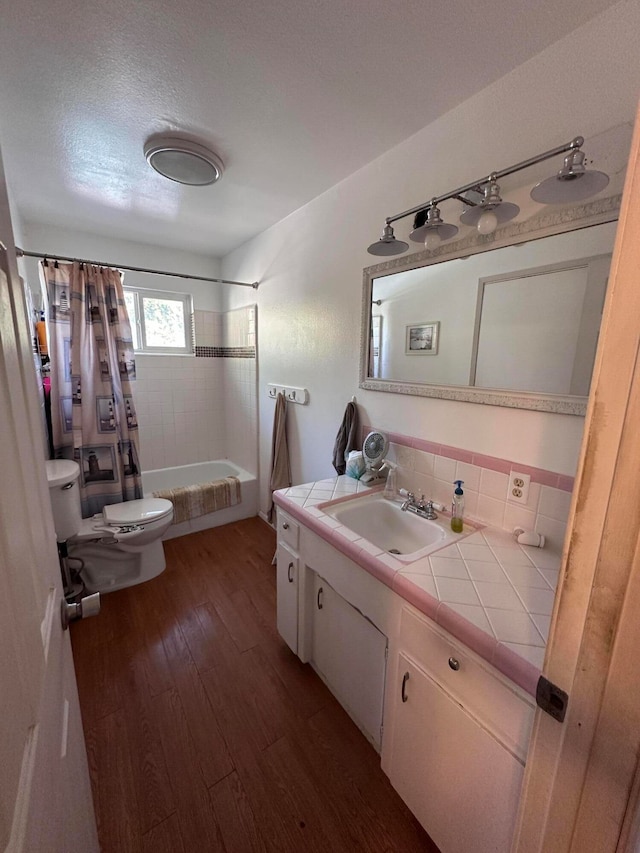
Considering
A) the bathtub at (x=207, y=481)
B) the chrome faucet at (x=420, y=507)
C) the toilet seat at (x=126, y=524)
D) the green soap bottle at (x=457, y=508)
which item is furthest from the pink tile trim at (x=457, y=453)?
the bathtub at (x=207, y=481)

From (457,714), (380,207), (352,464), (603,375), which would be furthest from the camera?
(352,464)

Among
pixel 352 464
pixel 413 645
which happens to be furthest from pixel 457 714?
pixel 352 464

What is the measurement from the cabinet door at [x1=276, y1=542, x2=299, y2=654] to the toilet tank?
4.44 feet

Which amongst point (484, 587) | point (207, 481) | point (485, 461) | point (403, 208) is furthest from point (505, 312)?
point (207, 481)

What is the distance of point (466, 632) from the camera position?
0.81 metres

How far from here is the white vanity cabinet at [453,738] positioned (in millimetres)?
772

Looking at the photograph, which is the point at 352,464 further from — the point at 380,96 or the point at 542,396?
the point at 380,96

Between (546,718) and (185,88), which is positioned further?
(185,88)

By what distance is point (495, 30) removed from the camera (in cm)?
99

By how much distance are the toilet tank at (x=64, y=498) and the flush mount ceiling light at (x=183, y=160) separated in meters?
1.74

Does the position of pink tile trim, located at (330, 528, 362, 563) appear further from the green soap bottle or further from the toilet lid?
the toilet lid

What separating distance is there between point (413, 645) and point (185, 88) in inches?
81.4

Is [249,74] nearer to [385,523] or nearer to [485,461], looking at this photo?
[485,461]

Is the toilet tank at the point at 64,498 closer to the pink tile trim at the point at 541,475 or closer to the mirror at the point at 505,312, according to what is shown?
the mirror at the point at 505,312
